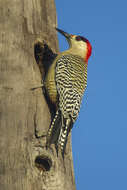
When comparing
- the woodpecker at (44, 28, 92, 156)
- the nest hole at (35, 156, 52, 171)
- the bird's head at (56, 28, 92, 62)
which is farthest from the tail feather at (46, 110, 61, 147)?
the bird's head at (56, 28, 92, 62)

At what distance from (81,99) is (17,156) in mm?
1376

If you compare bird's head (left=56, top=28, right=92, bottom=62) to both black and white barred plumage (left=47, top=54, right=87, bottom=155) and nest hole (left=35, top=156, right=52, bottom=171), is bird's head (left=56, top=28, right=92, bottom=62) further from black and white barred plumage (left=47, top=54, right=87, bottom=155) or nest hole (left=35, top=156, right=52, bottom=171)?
nest hole (left=35, top=156, right=52, bottom=171)

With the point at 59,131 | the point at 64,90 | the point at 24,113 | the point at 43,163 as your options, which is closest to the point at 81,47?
the point at 64,90

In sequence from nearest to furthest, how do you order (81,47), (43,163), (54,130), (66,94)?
(43,163)
(54,130)
(66,94)
(81,47)

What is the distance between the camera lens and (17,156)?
3.16m

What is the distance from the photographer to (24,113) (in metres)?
3.40

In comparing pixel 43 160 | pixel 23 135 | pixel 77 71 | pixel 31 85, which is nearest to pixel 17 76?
pixel 31 85

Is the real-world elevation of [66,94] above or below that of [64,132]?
above

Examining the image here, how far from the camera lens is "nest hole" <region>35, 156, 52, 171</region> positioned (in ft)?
10.9

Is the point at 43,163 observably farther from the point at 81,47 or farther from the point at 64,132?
the point at 81,47

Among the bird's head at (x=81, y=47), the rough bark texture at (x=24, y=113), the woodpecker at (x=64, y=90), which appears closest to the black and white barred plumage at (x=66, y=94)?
the woodpecker at (x=64, y=90)

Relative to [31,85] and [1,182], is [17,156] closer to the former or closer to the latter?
[1,182]

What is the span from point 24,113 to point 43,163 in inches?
19.7

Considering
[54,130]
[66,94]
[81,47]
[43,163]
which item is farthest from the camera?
[81,47]
